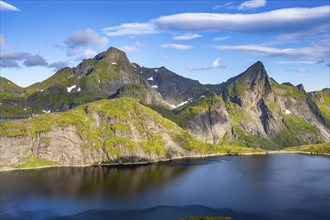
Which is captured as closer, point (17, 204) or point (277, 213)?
point (277, 213)

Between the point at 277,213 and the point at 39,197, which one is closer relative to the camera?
the point at 277,213

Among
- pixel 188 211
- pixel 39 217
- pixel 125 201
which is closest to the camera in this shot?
pixel 39 217

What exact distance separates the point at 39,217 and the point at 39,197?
35148 millimetres

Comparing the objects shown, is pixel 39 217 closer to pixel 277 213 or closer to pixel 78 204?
pixel 78 204

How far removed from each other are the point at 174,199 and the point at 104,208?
4010cm

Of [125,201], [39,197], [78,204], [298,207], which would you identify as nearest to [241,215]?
[298,207]

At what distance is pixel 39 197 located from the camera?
198 meters

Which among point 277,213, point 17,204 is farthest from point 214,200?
point 17,204

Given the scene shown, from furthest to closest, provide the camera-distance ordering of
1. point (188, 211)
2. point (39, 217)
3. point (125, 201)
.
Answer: point (125, 201)
point (188, 211)
point (39, 217)

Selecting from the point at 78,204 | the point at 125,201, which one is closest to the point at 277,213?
the point at 125,201

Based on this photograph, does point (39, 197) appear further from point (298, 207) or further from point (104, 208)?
point (298, 207)

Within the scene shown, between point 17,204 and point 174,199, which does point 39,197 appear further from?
point 174,199

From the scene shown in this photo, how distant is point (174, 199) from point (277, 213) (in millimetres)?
54528

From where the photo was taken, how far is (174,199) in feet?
652
